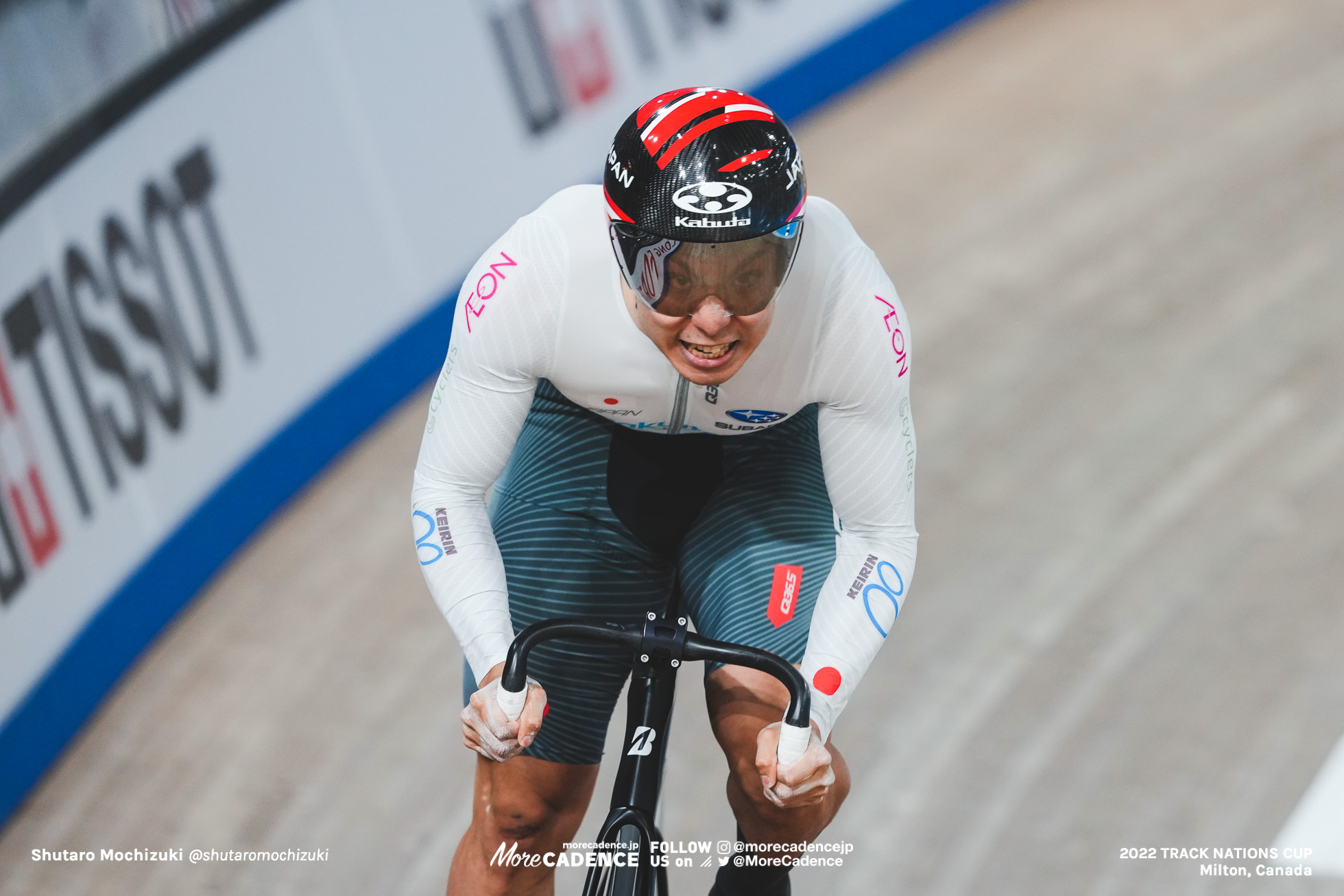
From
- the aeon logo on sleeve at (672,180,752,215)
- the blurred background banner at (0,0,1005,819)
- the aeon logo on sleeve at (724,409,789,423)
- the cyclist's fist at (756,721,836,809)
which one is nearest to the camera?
the aeon logo on sleeve at (672,180,752,215)

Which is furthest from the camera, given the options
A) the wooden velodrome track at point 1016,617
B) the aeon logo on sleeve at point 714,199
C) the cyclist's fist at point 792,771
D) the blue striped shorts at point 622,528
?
the wooden velodrome track at point 1016,617

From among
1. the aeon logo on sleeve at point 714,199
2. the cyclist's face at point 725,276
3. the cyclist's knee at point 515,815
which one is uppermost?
the aeon logo on sleeve at point 714,199

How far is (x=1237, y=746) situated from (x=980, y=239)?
2734 millimetres

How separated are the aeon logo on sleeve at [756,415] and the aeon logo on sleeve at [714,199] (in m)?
0.49

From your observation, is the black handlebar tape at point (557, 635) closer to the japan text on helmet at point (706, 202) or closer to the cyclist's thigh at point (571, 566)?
the cyclist's thigh at point (571, 566)

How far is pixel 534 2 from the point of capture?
5637 millimetres

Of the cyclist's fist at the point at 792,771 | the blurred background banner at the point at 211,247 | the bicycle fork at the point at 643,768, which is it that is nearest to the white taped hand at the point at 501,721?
the bicycle fork at the point at 643,768

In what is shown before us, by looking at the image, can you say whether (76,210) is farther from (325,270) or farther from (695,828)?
(695,828)

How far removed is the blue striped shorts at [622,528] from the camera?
2652 mm

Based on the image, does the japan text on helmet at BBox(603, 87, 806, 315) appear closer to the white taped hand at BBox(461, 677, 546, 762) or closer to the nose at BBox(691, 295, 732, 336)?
the nose at BBox(691, 295, 732, 336)

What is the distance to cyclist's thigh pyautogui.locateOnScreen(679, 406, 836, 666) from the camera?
257cm

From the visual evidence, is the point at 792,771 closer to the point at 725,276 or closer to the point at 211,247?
the point at 725,276

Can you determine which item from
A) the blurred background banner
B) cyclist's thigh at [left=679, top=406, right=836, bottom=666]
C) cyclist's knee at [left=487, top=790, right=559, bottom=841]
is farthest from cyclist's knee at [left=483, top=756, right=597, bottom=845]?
the blurred background banner

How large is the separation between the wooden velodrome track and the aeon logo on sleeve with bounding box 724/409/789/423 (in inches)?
59.7
